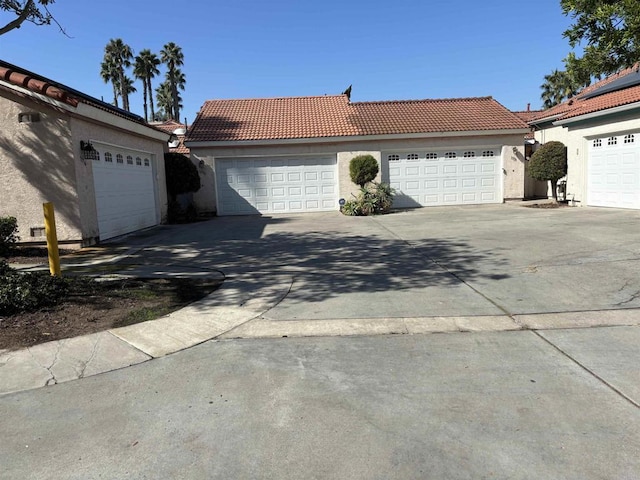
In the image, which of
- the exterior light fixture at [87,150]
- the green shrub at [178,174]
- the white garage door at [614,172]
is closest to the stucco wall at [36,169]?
the exterior light fixture at [87,150]

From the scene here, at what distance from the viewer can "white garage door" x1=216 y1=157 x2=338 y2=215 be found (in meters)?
19.8

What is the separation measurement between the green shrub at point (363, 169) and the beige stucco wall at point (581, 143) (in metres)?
7.49

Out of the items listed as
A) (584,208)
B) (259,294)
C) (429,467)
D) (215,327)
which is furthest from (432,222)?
(429,467)

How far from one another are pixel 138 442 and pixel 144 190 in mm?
13354

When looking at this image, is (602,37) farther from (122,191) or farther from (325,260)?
(122,191)

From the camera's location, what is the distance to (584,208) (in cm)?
1672

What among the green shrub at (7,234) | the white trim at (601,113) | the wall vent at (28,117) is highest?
the white trim at (601,113)

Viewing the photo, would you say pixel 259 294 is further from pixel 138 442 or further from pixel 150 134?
pixel 150 134

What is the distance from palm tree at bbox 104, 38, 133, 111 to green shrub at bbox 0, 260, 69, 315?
170 feet

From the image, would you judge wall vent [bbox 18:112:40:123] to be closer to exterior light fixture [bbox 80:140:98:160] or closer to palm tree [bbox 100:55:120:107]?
exterior light fixture [bbox 80:140:98:160]

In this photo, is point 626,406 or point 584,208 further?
point 584,208

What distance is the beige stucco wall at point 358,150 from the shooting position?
1958cm

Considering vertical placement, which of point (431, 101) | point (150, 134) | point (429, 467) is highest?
point (431, 101)

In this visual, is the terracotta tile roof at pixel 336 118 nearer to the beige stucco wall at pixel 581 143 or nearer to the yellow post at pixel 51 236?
the beige stucco wall at pixel 581 143
